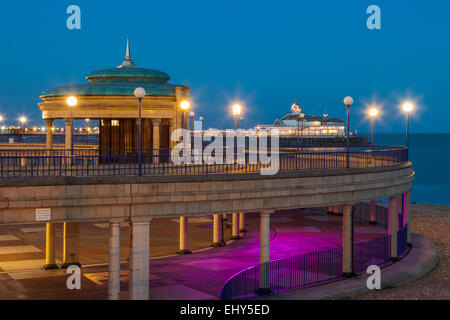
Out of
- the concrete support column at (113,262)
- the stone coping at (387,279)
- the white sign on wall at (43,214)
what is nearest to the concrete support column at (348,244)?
the stone coping at (387,279)

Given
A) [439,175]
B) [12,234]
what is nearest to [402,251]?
[12,234]

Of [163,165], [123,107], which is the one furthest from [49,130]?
[163,165]

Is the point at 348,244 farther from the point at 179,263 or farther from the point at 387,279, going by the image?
the point at 179,263

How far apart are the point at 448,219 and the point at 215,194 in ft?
113

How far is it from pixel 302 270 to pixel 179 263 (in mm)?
5975

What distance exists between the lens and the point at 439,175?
416 feet

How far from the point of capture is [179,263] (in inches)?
1061

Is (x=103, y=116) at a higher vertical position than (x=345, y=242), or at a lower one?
higher

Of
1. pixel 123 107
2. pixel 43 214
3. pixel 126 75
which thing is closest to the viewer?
pixel 43 214

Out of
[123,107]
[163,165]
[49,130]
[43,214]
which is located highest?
[123,107]

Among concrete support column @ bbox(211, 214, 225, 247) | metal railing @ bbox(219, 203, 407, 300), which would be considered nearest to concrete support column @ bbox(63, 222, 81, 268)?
metal railing @ bbox(219, 203, 407, 300)

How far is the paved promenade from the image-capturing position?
21.7 meters

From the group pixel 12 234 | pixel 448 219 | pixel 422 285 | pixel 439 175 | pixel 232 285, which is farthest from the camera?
pixel 439 175
